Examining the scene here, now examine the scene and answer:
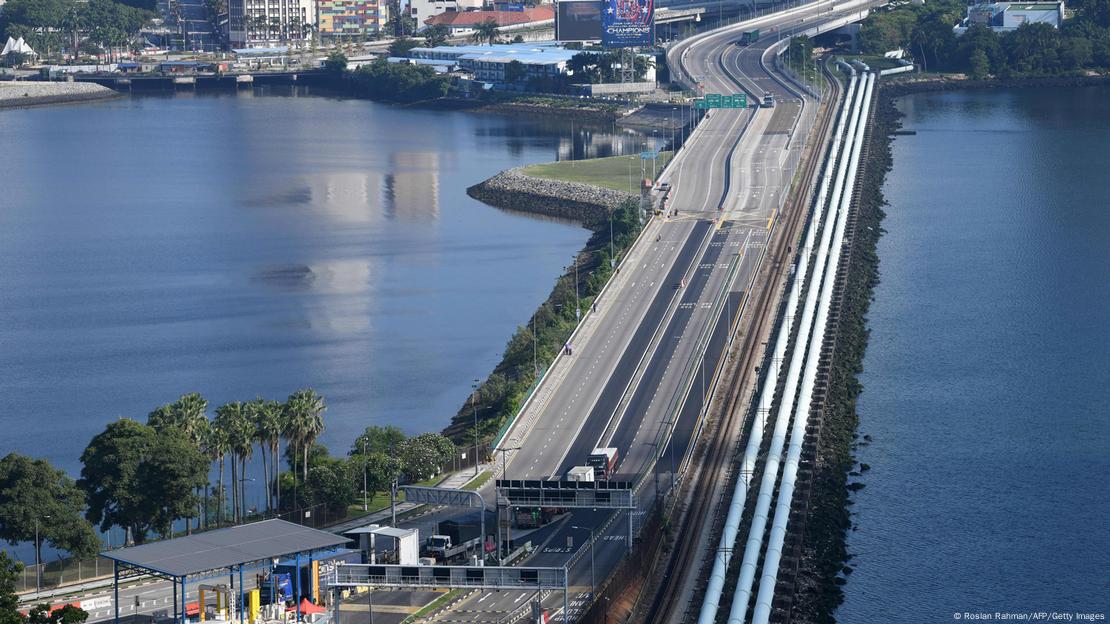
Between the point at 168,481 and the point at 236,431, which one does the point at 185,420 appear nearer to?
the point at 236,431

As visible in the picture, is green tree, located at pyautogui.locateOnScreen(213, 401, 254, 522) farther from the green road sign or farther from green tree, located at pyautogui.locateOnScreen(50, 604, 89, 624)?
the green road sign

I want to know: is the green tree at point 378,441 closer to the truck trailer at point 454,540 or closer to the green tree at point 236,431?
the green tree at point 236,431

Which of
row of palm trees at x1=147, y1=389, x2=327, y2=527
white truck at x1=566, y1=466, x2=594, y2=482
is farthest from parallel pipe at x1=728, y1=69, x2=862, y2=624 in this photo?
row of palm trees at x1=147, y1=389, x2=327, y2=527

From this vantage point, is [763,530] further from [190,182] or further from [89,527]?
[190,182]

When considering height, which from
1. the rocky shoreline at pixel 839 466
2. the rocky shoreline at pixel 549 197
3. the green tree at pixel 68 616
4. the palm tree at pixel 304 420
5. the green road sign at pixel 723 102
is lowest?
the rocky shoreline at pixel 839 466

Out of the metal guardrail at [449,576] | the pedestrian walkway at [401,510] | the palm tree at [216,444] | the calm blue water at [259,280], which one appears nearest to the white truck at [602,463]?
the pedestrian walkway at [401,510]

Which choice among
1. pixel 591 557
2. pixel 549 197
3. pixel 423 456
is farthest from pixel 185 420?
pixel 549 197

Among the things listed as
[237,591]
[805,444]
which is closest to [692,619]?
[237,591]
